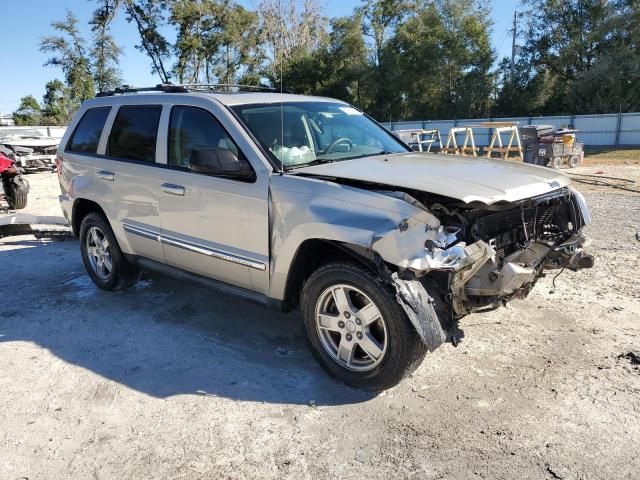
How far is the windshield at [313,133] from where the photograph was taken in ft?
13.2

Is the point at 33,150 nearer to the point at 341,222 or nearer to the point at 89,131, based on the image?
the point at 89,131

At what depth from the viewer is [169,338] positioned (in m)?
4.38

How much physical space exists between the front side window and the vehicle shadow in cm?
129

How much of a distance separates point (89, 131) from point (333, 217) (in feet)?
11.2

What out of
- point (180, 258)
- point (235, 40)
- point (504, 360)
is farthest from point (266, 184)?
point (235, 40)

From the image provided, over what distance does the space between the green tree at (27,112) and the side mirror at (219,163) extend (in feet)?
156

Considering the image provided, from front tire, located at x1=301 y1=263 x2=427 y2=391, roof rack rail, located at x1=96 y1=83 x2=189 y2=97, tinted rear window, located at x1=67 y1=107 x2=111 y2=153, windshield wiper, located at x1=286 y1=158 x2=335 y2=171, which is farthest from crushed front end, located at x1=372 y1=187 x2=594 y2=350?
tinted rear window, located at x1=67 y1=107 x2=111 y2=153

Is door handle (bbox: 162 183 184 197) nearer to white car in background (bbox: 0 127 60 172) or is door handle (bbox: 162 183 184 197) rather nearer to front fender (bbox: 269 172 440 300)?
front fender (bbox: 269 172 440 300)

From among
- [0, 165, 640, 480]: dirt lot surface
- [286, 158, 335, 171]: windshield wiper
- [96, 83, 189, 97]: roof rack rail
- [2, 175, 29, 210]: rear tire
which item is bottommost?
[0, 165, 640, 480]: dirt lot surface

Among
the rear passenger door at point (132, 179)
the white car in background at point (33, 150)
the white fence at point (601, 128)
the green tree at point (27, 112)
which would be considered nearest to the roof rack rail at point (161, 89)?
the rear passenger door at point (132, 179)

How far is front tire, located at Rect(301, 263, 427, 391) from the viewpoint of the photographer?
10.5ft

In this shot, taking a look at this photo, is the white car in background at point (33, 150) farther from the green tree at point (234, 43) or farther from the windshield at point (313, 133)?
the green tree at point (234, 43)

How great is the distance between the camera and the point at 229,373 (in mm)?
3791

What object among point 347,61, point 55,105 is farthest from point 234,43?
point 55,105
